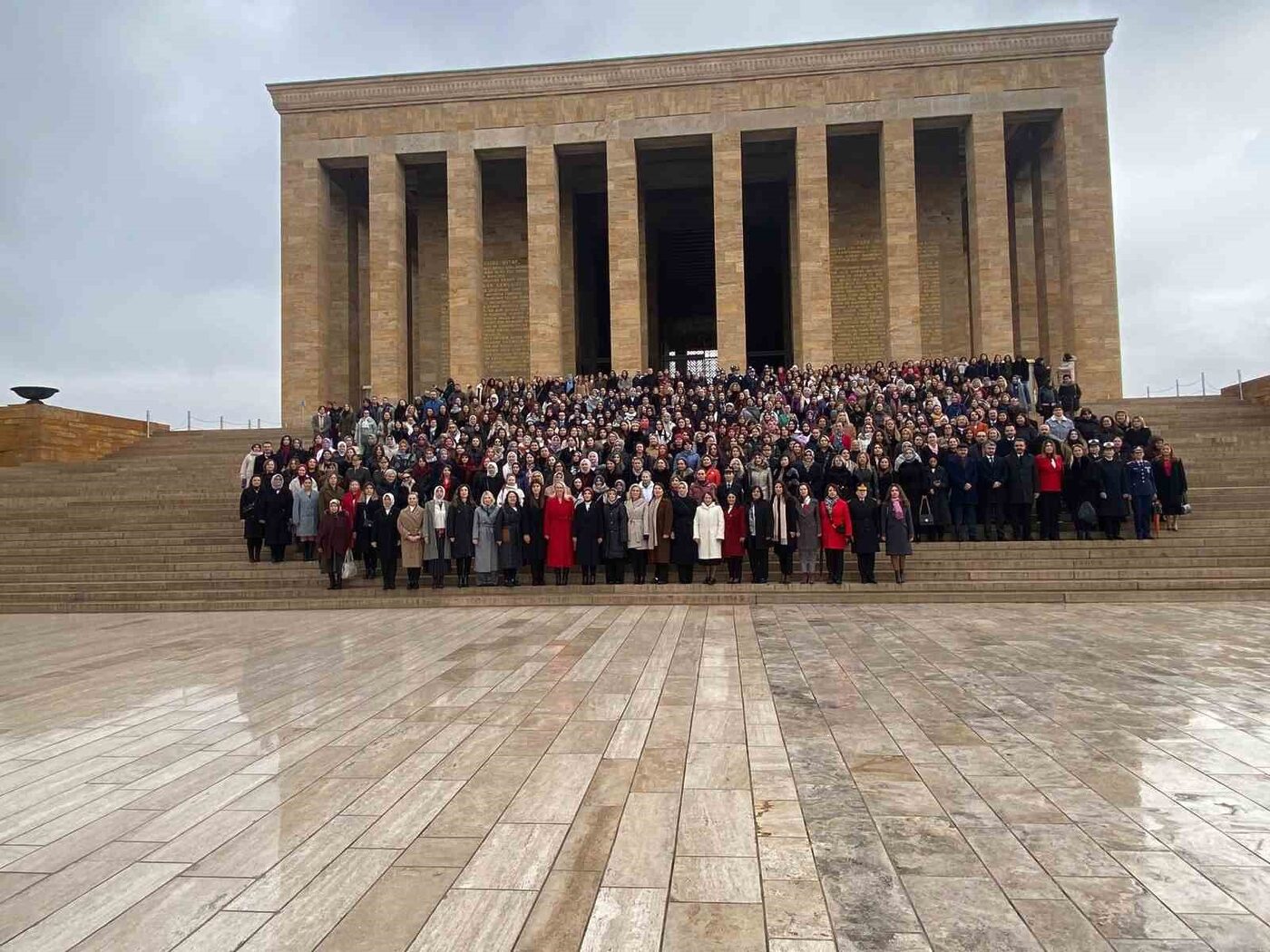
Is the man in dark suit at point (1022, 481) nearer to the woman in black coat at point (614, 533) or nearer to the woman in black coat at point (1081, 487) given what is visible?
the woman in black coat at point (1081, 487)

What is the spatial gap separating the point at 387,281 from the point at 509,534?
1786 centimetres

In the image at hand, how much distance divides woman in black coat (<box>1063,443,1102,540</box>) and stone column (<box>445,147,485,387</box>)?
18460 millimetres

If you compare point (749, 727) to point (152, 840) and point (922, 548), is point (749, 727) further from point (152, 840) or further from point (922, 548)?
point (922, 548)

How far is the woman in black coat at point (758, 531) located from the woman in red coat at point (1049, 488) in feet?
13.7

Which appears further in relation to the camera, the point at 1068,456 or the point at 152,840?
the point at 1068,456

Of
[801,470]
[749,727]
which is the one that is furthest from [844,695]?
[801,470]

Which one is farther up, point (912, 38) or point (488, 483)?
point (912, 38)

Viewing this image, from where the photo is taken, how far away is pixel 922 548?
11.9 metres

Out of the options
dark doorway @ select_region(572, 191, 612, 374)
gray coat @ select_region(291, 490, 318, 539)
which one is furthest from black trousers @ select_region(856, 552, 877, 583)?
dark doorway @ select_region(572, 191, 612, 374)

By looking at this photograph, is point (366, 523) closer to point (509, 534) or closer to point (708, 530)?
point (509, 534)

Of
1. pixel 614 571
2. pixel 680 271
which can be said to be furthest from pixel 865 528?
pixel 680 271

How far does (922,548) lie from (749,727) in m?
7.96

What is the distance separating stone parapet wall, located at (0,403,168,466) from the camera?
64.3 ft

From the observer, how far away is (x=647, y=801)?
3605 mm
